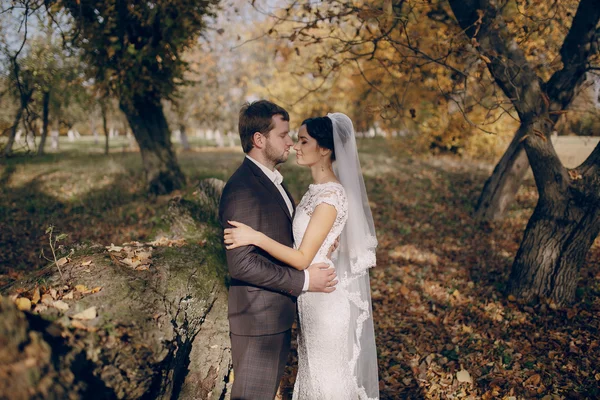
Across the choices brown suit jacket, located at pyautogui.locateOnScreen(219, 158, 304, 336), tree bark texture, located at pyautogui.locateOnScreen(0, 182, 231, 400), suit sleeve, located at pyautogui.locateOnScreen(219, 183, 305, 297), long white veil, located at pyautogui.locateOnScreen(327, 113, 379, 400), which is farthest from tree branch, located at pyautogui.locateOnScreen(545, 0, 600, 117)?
tree bark texture, located at pyautogui.locateOnScreen(0, 182, 231, 400)

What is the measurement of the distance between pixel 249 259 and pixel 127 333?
0.89 meters

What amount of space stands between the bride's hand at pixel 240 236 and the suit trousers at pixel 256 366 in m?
0.81

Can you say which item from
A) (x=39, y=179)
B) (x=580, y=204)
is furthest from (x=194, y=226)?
(x=39, y=179)

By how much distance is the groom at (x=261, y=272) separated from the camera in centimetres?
276

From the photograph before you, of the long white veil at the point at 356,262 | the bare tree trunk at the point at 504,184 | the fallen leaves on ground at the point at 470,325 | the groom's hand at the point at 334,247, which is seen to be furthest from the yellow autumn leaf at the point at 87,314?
the bare tree trunk at the point at 504,184

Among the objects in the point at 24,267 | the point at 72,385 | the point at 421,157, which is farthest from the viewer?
the point at 421,157

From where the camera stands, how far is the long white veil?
3.41 m

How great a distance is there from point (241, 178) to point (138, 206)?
8226mm

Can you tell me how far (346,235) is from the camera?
3.55 meters

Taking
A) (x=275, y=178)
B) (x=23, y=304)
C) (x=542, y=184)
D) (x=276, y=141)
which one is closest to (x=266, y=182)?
(x=275, y=178)

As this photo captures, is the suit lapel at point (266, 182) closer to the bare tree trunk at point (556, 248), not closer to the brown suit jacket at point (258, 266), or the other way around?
the brown suit jacket at point (258, 266)

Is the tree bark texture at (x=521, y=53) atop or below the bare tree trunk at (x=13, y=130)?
atop

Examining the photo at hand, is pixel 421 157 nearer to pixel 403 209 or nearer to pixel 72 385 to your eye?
pixel 403 209

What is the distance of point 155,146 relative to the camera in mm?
10688
